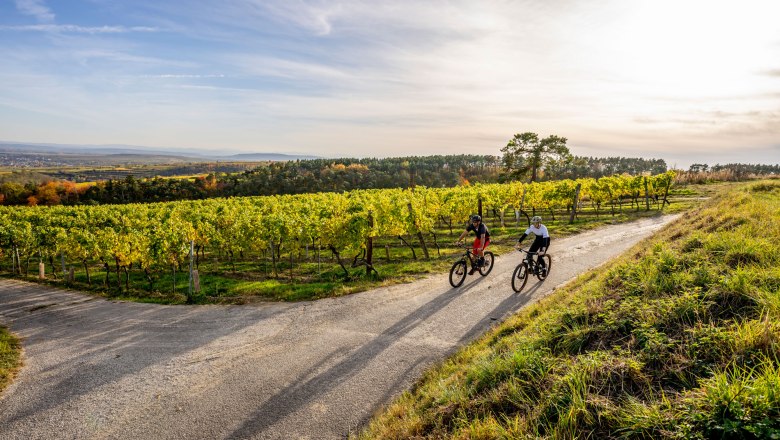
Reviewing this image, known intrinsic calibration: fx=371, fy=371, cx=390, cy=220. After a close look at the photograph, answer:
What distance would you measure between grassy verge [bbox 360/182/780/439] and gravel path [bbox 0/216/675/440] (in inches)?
58.0

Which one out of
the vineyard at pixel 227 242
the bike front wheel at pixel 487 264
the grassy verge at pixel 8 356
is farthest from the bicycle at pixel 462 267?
the grassy verge at pixel 8 356

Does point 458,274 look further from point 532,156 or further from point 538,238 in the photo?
point 532,156

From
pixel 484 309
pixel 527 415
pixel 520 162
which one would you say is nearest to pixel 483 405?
pixel 527 415

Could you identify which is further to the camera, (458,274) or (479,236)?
(458,274)

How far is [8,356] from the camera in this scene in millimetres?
9977

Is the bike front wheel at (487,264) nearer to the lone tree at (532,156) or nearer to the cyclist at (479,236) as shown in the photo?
the cyclist at (479,236)

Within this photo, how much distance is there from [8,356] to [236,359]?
6.47m

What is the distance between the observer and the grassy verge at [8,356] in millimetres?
8953

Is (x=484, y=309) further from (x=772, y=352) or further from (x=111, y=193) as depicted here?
(x=111, y=193)

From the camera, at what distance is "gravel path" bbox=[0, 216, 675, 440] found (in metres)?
6.96

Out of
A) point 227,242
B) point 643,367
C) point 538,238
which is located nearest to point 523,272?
point 538,238

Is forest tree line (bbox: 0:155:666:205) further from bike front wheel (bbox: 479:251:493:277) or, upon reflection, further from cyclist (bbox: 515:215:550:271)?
cyclist (bbox: 515:215:550:271)

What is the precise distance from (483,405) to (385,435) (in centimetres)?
165

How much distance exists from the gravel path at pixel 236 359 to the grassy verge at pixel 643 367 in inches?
58.0
